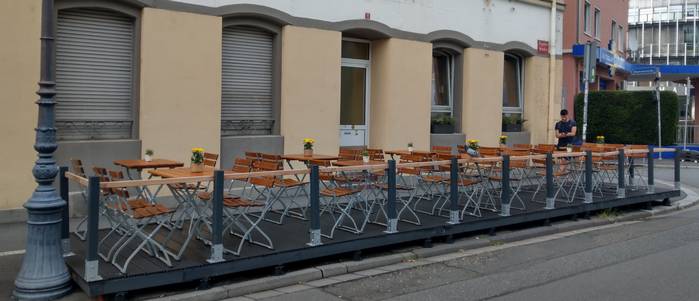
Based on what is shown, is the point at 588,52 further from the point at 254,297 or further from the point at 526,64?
the point at 254,297

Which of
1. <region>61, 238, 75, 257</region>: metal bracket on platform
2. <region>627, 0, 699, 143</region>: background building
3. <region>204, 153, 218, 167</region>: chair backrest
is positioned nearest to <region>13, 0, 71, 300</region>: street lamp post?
<region>61, 238, 75, 257</region>: metal bracket on platform

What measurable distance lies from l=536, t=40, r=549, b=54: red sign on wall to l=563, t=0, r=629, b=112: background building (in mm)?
2820

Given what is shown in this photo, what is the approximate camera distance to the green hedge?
2192 cm

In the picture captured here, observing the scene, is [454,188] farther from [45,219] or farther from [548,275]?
[45,219]

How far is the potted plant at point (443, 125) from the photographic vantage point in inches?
613

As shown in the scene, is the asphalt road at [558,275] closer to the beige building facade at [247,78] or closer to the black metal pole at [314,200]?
the black metal pole at [314,200]

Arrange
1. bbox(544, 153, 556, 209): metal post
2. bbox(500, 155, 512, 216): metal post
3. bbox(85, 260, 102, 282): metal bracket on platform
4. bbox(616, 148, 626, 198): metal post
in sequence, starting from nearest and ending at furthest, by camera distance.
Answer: bbox(85, 260, 102, 282): metal bracket on platform < bbox(500, 155, 512, 216): metal post < bbox(544, 153, 556, 209): metal post < bbox(616, 148, 626, 198): metal post

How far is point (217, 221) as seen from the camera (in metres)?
6.34

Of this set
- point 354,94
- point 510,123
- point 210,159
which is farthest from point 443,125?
point 210,159

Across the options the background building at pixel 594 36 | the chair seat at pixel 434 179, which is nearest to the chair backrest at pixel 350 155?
the chair seat at pixel 434 179

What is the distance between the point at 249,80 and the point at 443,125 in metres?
5.54

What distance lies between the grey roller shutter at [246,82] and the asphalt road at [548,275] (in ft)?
13.7

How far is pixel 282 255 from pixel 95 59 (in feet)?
17.1

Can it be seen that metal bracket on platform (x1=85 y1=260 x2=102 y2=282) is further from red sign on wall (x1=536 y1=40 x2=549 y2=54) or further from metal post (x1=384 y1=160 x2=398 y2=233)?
red sign on wall (x1=536 y1=40 x2=549 y2=54)
